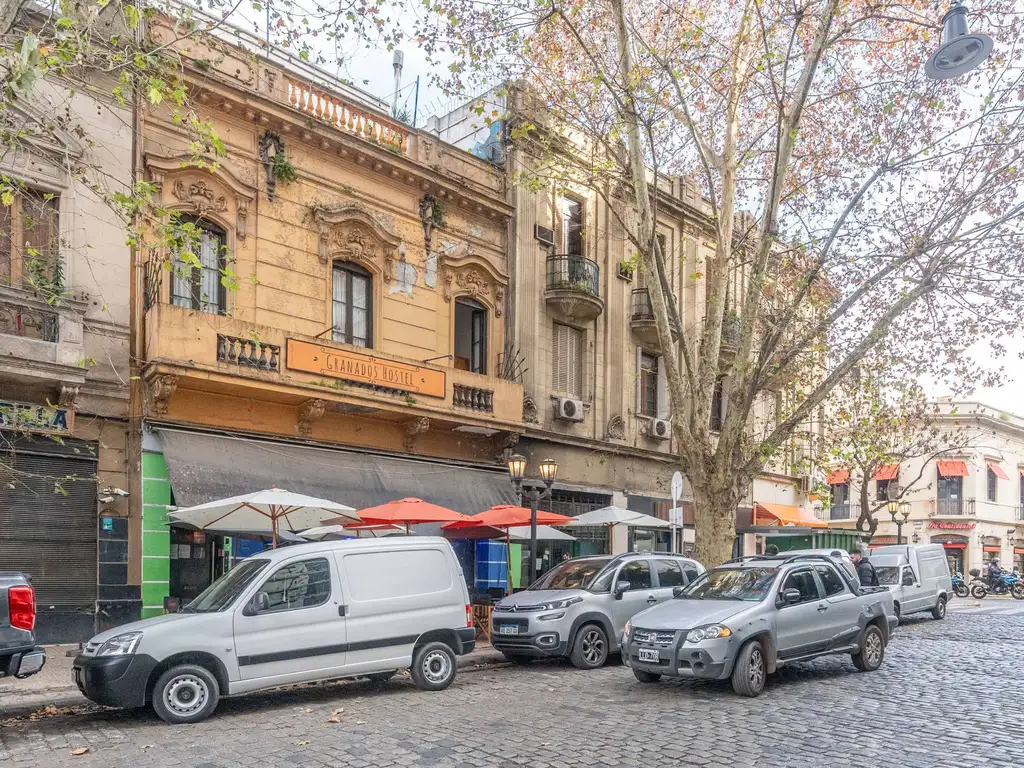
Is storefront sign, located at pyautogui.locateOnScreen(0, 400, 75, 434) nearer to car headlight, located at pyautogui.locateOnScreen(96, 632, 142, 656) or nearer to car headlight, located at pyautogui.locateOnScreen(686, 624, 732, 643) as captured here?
car headlight, located at pyautogui.locateOnScreen(96, 632, 142, 656)

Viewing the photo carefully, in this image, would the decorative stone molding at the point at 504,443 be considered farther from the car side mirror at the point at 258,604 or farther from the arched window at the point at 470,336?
the car side mirror at the point at 258,604

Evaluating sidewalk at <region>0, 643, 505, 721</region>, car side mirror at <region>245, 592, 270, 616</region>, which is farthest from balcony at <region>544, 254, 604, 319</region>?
car side mirror at <region>245, 592, 270, 616</region>

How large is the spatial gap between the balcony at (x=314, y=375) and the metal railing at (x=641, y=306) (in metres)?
5.68

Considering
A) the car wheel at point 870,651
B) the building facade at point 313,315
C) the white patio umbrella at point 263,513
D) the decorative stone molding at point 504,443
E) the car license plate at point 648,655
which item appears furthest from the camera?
the decorative stone molding at point 504,443

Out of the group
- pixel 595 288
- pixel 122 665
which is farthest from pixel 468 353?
pixel 122 665

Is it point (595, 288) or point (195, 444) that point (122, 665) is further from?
point (595, 288)

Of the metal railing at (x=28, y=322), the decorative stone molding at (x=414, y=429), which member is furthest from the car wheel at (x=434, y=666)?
the decorative stone molding at (x=414, y=429)

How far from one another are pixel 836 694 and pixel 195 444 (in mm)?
11194

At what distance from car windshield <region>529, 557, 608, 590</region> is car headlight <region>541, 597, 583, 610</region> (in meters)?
0.47

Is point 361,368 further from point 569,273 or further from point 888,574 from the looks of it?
point 888,574

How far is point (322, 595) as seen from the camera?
10172 millimetres

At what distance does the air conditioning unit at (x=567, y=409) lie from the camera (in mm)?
22953

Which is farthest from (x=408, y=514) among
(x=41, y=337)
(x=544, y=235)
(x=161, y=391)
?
(x=544, y=235)

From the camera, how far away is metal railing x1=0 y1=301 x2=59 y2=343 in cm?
1386
